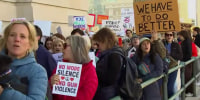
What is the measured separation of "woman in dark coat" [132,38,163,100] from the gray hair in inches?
69.7

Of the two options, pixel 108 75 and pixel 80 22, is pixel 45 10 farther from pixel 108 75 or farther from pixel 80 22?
pixel 108 75

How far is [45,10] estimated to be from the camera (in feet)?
30.6

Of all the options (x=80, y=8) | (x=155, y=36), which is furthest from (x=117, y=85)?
(x=80, y=8)

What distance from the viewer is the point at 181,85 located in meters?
6.48

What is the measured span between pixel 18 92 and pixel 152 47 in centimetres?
354

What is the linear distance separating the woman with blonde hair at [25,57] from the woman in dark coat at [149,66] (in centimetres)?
269

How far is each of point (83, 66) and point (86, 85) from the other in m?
0.18

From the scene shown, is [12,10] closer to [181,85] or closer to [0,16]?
[0,16]

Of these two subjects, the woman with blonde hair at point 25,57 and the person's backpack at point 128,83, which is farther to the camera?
the person's backpack at point 128,83

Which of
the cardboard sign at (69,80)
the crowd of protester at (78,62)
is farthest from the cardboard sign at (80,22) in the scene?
the cardboard sign at (69,80)

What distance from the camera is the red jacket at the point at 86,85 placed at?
3029mm

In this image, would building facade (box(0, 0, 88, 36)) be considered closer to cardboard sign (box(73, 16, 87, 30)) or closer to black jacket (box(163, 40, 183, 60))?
cardboard sign (box(73, 16, 87, 30))

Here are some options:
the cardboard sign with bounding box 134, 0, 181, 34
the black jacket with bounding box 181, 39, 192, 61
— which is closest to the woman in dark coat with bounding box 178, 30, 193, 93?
the black jacket with bounding box 181, 39, 192, 61

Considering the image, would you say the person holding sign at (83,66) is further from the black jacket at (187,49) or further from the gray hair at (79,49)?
the black jacket at (187,49)
